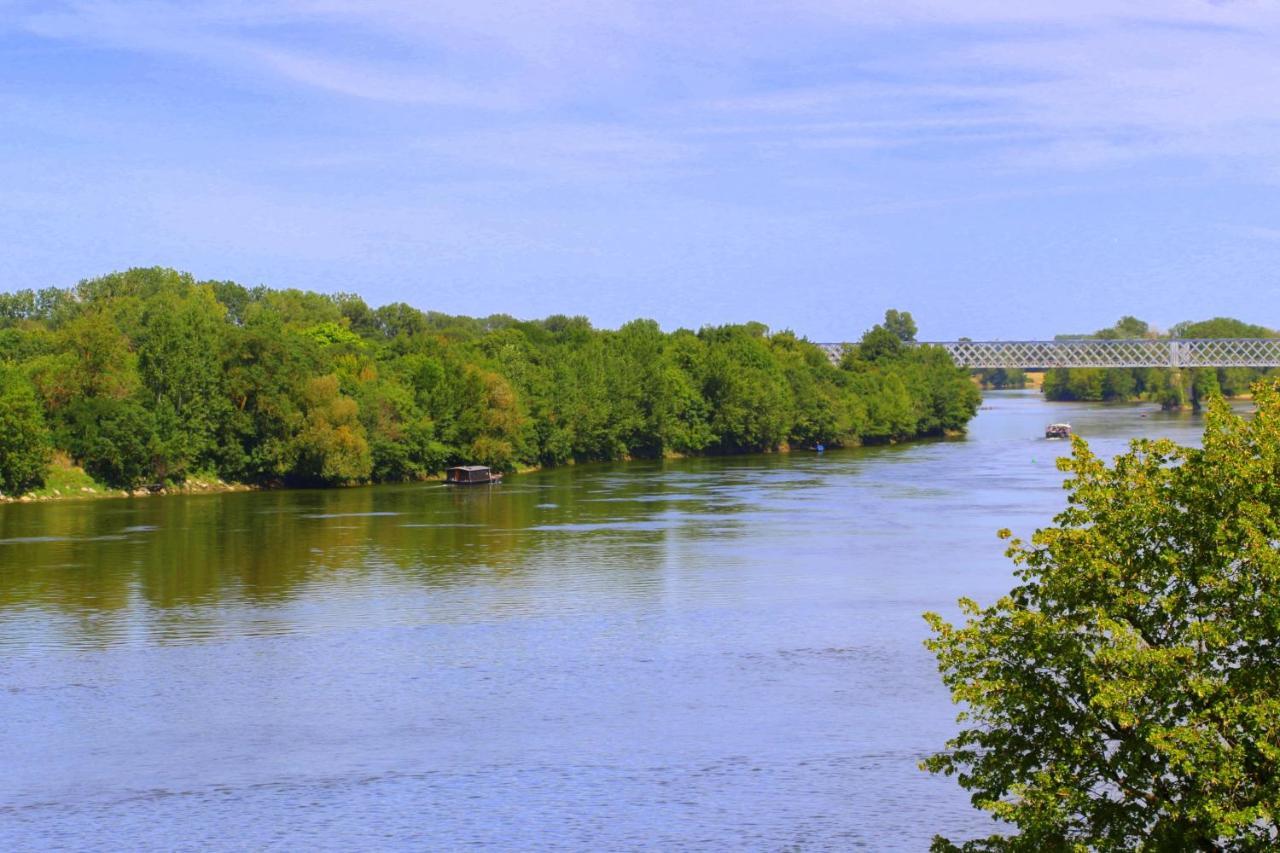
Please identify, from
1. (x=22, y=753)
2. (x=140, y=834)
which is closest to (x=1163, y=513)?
(x=140, y=834)

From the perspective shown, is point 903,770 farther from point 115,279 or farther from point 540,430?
point 115,279

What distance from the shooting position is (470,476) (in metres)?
103

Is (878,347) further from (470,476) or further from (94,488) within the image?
(94,488)

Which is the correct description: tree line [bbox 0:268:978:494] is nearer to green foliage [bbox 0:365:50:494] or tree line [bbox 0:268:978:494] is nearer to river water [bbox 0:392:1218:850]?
green foliage [bbox 0:365:50:494]

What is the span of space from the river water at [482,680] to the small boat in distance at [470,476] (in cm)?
2324

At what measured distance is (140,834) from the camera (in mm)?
28406

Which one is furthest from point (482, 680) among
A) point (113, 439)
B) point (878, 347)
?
point (878, 347)

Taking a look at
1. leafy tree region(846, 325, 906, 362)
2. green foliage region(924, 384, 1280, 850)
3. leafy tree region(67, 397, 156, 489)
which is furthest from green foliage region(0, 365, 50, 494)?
leafy tree region(846, 325, 906, 362)

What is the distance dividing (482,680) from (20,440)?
55.1 m

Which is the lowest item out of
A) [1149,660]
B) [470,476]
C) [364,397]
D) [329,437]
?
[470,476]

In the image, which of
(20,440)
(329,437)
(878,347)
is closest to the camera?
(20,440)

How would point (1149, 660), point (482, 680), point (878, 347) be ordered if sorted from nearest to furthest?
point (1149, 660) → point (482, 680) → point (878, 347)

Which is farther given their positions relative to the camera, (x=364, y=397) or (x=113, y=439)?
(x=364, y=397)

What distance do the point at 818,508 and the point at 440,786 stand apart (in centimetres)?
5395
